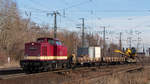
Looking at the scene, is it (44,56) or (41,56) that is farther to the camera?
(44,56)

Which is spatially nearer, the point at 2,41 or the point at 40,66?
the point at 40,66

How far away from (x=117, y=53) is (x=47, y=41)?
23.9m

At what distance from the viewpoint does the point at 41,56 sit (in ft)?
63.9

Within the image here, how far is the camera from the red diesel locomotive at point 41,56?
62.9ft

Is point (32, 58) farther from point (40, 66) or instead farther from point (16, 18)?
point (16, 18)

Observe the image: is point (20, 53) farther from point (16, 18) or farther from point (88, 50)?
point (88, 50)

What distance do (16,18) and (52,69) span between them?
25.4m

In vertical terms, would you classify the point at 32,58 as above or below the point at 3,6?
below

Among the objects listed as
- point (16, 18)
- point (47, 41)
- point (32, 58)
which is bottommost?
point (32, 58)

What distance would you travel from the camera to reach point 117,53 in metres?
41.6

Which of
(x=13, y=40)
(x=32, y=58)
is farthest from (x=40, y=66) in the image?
(x=13, y=40)

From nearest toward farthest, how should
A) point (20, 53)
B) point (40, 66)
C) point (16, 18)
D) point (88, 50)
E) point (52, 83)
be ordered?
1. point (52, 83)
2. point (40, 66)
3. point (88, 50)
4. point (20, 53)
5. point (16, 18)

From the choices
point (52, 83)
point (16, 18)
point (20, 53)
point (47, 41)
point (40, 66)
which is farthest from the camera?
point (16, 18)

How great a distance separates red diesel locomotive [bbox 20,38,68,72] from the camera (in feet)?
62.9
